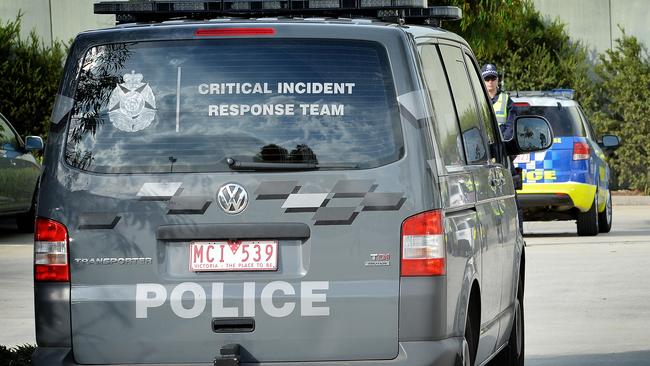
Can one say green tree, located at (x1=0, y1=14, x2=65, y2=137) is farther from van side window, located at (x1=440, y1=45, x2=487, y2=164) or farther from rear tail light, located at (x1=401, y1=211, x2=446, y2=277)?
rear tail light, located at (x1=401, y1=211, x2=446, y2=277)

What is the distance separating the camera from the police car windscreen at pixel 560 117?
19.8 meters

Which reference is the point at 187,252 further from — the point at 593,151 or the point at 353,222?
the point at 593,151

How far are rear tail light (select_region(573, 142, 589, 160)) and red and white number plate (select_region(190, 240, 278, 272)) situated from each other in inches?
535

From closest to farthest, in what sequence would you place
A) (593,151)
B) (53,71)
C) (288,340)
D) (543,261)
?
1. (288,340)
2. (543,261)
3. (593,151)
4. (53,71)

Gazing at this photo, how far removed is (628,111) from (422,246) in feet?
77.2

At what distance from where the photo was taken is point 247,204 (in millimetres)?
6523

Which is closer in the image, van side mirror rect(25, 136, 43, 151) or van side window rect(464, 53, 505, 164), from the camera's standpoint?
van side window rect(464, 53, 505, 164)

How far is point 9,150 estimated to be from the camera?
2145 centimetres

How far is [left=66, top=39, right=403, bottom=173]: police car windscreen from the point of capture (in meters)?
6.50

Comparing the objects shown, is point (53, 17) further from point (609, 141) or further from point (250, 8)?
point (250, 8)

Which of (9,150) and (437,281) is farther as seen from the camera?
(9,150)

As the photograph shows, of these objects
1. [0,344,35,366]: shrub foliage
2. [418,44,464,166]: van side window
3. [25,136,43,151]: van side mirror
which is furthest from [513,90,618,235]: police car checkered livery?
[418,44,464,166]: van side window

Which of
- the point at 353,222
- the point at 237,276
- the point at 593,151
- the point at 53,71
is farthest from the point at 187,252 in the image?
the point at 53,71

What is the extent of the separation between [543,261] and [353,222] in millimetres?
10415
